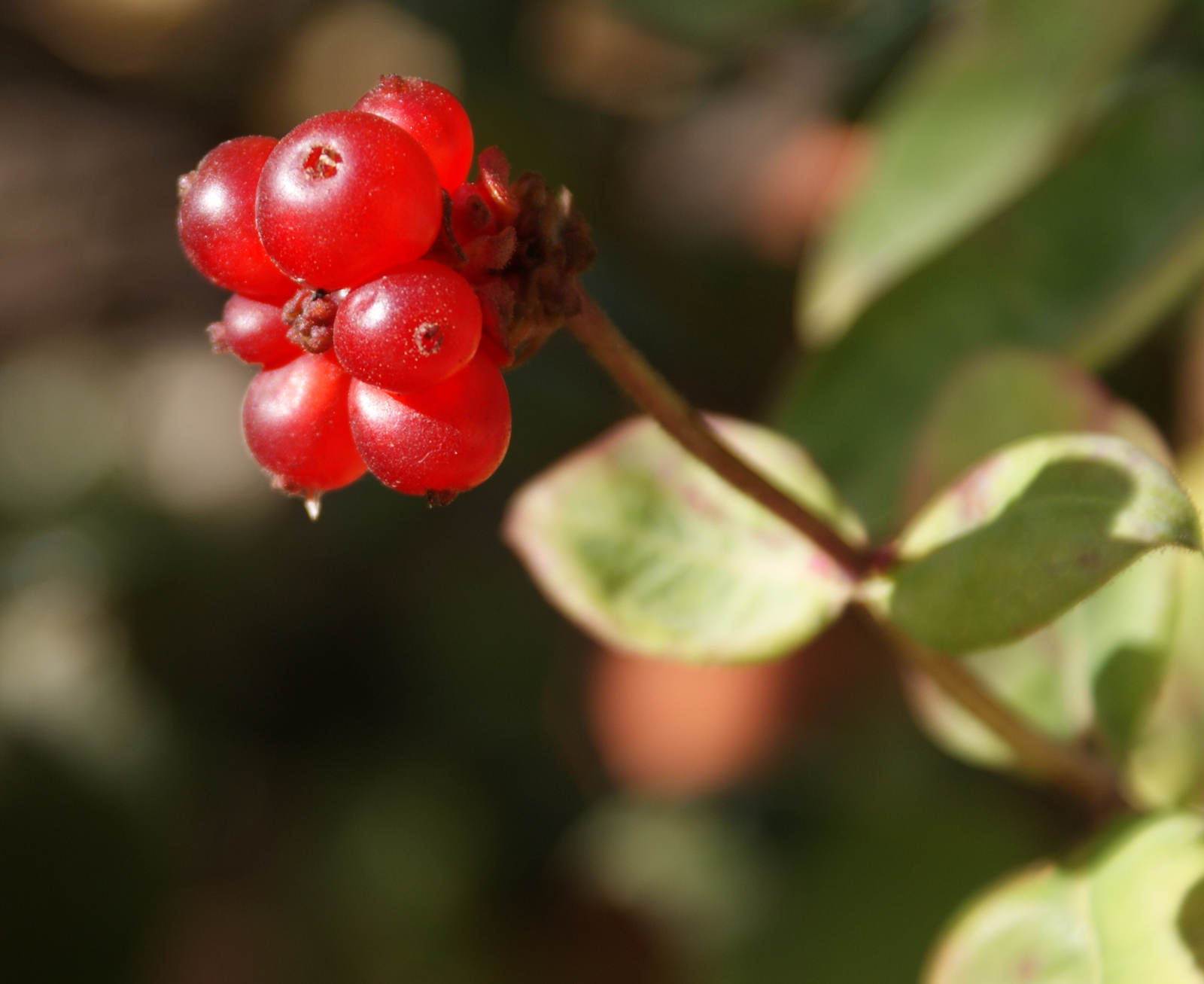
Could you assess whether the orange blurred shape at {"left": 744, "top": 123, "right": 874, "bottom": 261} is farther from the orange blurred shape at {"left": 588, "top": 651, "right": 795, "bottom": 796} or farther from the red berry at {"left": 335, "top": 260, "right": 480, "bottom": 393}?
the red berry at {"left": 335, "top": 260, "right": 480, "bottom": 393}

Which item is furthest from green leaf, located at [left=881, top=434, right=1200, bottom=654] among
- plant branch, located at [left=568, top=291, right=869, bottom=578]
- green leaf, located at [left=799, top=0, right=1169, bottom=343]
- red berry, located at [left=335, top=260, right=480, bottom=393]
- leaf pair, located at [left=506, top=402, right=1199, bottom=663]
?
green leaf, located at [left=799, top=0, right=1169, bottom=343]

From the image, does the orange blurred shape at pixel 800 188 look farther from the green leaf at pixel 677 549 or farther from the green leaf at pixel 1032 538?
the green leaf at pixel 1032 538

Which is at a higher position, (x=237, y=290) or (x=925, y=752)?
(x=237, y=290)

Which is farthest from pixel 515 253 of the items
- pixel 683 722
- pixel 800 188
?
pixel 683 722

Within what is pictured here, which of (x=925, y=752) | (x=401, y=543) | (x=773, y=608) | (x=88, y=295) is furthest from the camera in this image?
(x=88, y=295)

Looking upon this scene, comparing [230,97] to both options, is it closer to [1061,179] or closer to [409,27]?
[409,27]

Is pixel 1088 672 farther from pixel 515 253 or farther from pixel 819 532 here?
pixel 515 253

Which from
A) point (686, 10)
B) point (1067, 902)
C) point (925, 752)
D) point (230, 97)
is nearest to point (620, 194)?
point (686, 10)
